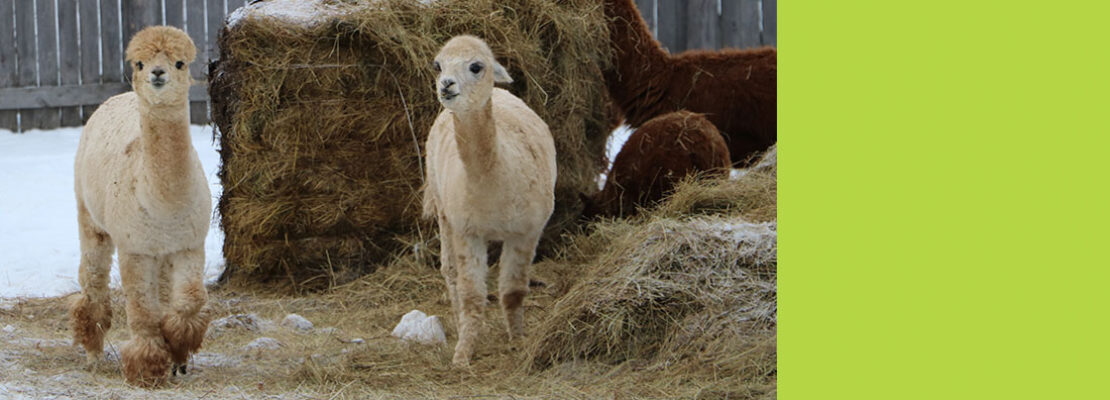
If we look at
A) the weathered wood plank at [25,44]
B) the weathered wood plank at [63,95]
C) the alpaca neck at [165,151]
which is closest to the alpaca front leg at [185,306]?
the alpaca neck at [165,151]

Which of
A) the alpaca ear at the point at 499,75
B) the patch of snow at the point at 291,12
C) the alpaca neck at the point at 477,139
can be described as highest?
the patch of snow at the point at 291,12

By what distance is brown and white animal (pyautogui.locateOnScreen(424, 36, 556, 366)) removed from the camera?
416cm

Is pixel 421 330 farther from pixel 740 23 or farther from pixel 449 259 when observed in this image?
pixel 740 23

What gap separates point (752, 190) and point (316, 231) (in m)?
2.42

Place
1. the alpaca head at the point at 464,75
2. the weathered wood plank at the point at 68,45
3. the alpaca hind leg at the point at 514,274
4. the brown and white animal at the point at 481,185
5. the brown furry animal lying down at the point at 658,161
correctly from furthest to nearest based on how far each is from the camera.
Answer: the weathered wood plank at the point at 68,45, the brown furry animal lying down at the point at 658,161, the alpaca hind leg at the point at 514,274, the brown and white animal at the point at 481,185, the alpaca head at the point at 464,75

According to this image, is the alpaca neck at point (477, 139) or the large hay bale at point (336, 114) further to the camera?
the large hay bale at point (336, 114)

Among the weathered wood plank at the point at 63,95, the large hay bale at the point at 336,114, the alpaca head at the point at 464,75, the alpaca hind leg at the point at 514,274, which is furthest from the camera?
the weathered wood plank at the point at 63,95

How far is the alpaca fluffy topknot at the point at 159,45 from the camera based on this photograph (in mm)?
3641

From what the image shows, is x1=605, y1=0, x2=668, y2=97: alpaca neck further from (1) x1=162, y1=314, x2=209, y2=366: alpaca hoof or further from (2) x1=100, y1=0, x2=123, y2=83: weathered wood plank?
(2) x1=100, y1=0, x2=123, y2=83: weathered wood plank

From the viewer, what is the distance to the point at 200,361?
4.43 m

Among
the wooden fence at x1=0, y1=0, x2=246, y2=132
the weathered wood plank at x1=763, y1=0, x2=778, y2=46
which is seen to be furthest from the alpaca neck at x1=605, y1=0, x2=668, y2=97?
the wooden fence at x1=0, y1=0, x2=246, y2=132

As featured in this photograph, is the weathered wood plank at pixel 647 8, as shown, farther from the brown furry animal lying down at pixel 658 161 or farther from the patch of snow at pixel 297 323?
the patch of snow at pixel 297 323

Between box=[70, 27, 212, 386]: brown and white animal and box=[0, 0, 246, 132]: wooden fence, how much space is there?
22.7ft

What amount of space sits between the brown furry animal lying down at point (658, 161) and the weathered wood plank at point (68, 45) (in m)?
6.42
